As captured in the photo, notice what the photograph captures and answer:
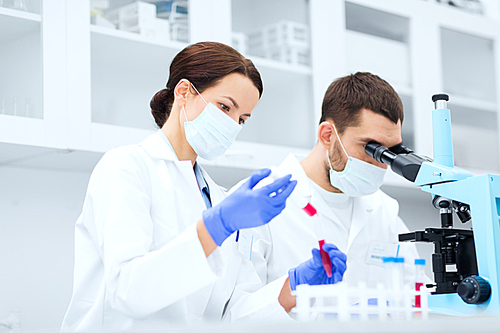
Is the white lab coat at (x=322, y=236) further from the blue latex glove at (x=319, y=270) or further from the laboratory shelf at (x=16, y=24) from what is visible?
the laboratory shelf at (x=16, y=24)

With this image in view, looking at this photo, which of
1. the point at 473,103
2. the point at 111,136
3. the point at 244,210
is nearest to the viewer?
the point at 244,210

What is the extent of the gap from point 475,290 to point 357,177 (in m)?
0.70

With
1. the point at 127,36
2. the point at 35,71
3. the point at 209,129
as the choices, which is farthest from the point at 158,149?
the point at 127,36

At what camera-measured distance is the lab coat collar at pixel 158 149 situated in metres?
1.43

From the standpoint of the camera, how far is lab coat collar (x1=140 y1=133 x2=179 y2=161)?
1.43 metres

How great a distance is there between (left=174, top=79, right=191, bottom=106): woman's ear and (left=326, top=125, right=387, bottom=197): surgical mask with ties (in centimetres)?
58

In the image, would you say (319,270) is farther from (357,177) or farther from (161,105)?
(161,105)

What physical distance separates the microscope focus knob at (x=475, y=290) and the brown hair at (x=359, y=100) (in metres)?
0.74

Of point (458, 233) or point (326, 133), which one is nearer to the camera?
point (458, 233)

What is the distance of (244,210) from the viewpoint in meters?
1.11

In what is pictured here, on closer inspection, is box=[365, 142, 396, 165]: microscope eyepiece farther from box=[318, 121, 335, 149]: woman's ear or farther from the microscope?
box=[318, 121, 335, 149]: woman's ear

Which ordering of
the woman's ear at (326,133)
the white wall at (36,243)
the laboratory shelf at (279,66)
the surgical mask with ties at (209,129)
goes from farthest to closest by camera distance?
1. the laboratory shelf at (279,66)
2. the white wall at (36,243)
3. the woman's ear at (326,133)
4. the surgical mask with ties at (209,129)

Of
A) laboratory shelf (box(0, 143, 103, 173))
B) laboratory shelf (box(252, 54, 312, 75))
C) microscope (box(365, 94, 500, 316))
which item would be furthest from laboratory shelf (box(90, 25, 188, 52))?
microscope (box(365, 94, 500, 316))

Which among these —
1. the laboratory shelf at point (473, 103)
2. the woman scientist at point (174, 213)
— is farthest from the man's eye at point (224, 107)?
the laboratory shelf at point (473, 103)
